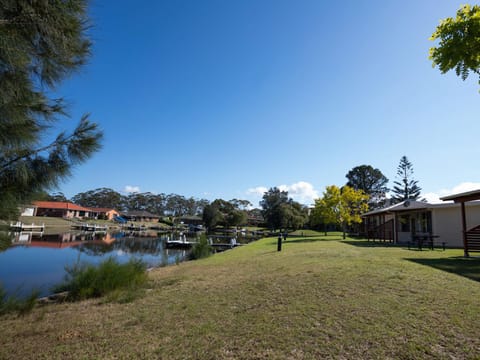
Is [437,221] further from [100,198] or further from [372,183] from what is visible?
[100,198]

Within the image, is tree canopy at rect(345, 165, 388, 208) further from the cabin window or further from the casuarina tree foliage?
the casuarina tree foliage

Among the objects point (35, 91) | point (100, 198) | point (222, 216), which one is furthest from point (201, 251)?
point (100, 198)

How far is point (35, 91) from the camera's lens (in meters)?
3.10

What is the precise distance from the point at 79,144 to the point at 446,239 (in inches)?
786

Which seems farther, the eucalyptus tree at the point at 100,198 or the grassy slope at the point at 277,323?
the eucalyptus tree at the point at 100,198

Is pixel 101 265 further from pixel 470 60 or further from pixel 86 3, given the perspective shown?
pixel 470 60

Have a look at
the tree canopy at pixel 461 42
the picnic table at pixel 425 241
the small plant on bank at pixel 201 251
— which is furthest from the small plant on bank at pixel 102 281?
the picnic table at pixel 425 241

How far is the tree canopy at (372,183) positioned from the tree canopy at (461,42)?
49781mm

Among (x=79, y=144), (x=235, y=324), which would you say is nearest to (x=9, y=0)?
(x=79, y=144)

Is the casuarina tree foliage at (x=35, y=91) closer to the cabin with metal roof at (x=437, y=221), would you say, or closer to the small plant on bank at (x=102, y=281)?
the small plant on bank at (x=102, y=281)

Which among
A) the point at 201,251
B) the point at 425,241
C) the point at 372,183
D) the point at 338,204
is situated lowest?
the point at 201,251

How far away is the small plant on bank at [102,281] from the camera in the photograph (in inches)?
250

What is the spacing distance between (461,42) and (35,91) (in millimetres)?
5962

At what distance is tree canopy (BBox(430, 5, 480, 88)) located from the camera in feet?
12.7
